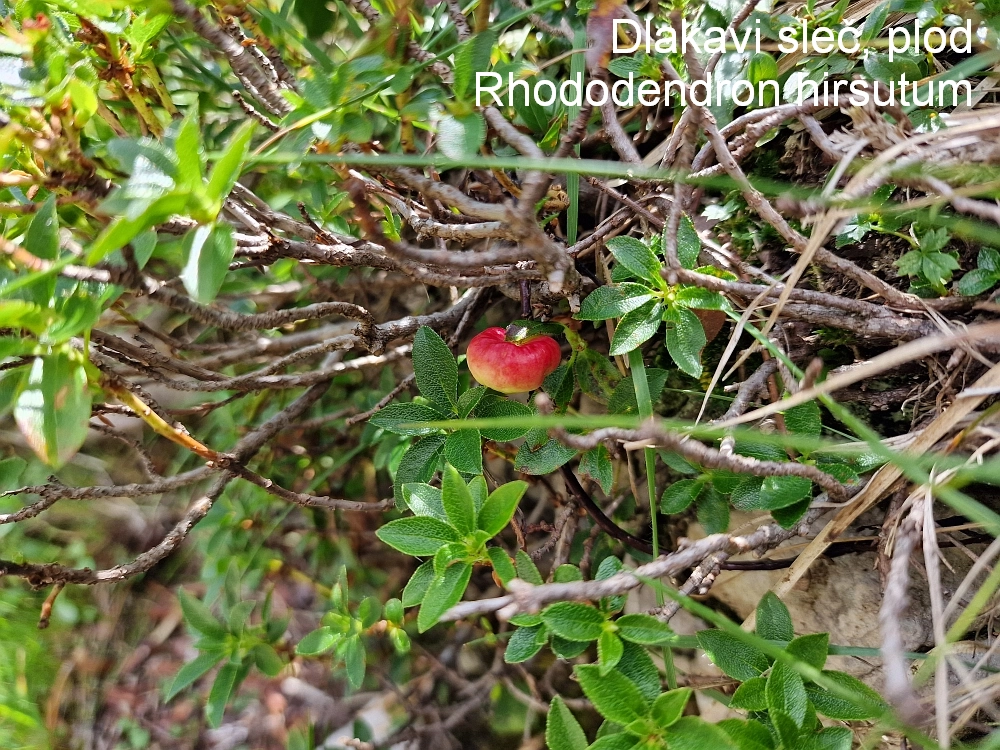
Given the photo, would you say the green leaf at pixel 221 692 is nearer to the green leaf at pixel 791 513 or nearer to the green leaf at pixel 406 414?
the green leaf at pixel 406 414

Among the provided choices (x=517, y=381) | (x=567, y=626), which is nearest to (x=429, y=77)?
(x=517, y=381)

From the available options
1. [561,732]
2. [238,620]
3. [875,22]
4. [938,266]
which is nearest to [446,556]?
[561,732]

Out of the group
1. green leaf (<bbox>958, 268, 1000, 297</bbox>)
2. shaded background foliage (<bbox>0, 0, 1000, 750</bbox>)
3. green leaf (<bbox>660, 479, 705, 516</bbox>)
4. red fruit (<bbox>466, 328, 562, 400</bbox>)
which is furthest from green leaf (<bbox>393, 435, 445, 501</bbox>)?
green leaf (<bbox>958, 268, 1000, 297</bbox>)

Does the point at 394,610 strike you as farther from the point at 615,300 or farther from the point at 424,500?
the point at 615,300

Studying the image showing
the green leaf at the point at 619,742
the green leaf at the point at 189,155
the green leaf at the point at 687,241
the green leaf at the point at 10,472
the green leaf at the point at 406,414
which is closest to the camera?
the green leaf at the point at 189,155

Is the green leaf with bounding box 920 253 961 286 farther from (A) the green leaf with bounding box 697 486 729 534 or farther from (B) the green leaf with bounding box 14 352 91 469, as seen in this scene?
(B) the green leaf with bounding box 14 352 91 469

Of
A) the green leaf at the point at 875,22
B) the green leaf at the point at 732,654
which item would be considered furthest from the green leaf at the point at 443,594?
the green leaf at the point at 875,22
